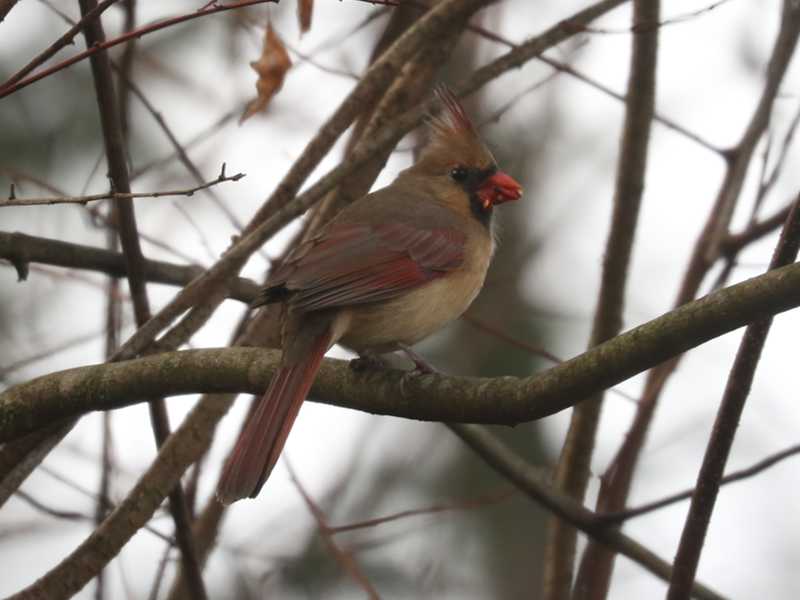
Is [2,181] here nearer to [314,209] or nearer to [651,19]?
[314,209]

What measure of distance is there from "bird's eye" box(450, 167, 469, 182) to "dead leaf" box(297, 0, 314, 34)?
2.85 feet

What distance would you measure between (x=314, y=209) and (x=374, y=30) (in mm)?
2026

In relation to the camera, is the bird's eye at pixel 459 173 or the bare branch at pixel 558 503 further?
the bird's eye at pixel 459 173

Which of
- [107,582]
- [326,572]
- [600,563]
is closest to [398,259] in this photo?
[600,563]

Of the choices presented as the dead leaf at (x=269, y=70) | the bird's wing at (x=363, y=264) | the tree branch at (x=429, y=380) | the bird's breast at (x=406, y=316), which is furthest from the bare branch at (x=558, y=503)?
the dead leaf at (x=269, y=70)

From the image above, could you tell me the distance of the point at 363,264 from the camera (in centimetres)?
330

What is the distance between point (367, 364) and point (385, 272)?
20.0 inches

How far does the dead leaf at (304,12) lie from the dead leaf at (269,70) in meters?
0.16

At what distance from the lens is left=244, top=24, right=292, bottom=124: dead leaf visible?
11.1 feet

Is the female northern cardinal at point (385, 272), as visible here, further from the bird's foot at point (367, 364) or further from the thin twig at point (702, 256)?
the thin twig at point (702, 256)

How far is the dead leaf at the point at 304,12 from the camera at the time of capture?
127 inches

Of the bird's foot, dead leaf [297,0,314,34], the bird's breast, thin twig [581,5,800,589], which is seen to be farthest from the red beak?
the bird's foot

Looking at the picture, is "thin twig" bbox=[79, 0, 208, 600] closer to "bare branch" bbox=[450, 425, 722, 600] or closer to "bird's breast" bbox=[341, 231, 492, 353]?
"bird's breast" bbox=[341, 231, 492, 353]

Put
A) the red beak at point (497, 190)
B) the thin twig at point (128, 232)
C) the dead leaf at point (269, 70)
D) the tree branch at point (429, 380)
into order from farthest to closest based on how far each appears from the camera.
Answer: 1. the red beak at point (497, 190)
2. the dead leaf at point (269, 70)
3. the thin twig at point (128, 232)
4. the tree branch at point (429, 380)
